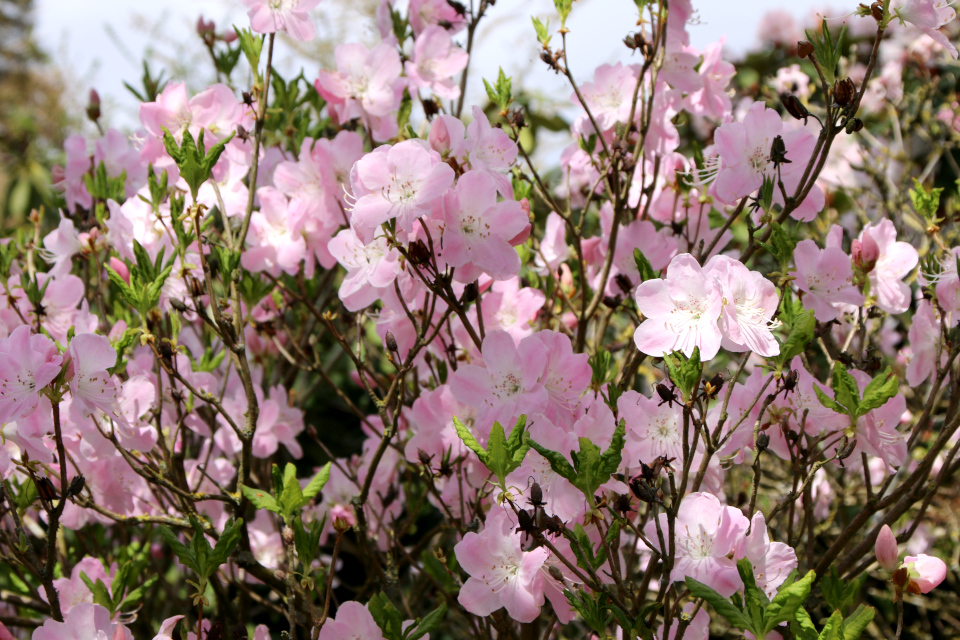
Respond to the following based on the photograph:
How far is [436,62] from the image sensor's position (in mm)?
1908

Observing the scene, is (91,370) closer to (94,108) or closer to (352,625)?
(352,625)

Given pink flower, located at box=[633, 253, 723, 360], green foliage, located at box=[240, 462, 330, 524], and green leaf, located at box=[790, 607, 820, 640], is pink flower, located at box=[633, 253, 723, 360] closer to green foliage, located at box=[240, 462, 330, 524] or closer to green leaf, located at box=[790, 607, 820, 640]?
green leaf, located at box=[790, 607, 820, 640]

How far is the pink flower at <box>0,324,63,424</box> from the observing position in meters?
1.17

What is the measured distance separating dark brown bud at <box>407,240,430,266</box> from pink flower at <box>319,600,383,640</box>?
0.60m

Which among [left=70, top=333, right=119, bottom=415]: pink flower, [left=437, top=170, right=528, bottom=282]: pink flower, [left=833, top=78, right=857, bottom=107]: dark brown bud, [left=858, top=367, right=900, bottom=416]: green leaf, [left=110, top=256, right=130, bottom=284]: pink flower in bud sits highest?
[left=110, top=256, right=130, bottom=284]: pink flower in bud

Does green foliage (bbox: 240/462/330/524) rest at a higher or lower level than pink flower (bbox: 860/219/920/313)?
lower

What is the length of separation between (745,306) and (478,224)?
0.45 metres

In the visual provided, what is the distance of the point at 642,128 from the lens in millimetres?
1628

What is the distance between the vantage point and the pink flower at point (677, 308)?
3.74ft

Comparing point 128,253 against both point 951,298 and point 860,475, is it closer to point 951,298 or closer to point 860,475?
point 951,298

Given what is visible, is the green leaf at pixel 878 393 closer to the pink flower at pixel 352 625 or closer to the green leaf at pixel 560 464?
the green leaf at pixel 560 464

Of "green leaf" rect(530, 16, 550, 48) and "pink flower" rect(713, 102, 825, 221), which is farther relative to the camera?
"green leaf" rect(530, 16, 550, 48)

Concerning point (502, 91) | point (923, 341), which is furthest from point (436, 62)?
point (923, 341)

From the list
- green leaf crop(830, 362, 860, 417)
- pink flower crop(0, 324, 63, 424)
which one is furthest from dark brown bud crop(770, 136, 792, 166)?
pink flower crop(0, 324, 63, 424)
